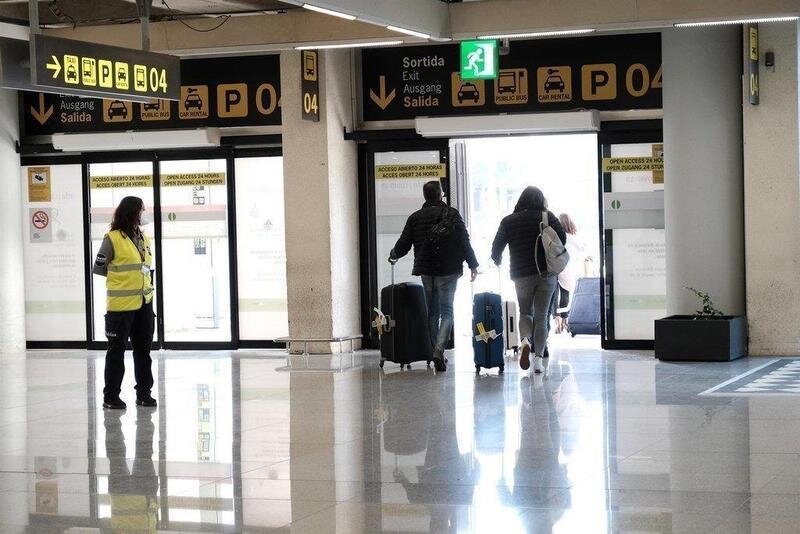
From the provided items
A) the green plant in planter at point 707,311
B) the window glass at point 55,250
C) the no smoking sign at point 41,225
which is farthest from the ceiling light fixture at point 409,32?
the no smoking sign at point 41,225

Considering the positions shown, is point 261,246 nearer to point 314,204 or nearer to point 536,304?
point 314,204

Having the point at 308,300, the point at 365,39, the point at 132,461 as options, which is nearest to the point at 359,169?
the point at 308,300

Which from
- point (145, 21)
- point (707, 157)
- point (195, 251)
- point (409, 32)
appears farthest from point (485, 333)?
point (195, 251)

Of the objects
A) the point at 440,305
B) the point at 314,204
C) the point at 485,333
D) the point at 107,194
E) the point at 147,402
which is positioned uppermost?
the point at 107,194

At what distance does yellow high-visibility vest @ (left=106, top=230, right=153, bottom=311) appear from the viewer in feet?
29.8

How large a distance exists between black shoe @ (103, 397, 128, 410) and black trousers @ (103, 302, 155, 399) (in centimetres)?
3

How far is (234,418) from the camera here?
858 centimetres

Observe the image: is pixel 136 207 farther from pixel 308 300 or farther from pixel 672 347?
pixel 672 347

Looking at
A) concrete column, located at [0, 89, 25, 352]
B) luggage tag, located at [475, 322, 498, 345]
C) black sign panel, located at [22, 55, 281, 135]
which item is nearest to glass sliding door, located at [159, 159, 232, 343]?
black sign panel, located at [22, 55, 281, 135]

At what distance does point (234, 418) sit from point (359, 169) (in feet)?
19.8

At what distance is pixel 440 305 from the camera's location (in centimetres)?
1120

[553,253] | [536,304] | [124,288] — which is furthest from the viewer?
[536,304]

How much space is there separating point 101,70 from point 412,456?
12.9 ft

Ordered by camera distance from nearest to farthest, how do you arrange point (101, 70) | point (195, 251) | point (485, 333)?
point (101, 70) < point (485, 333) < point (195, 251)
